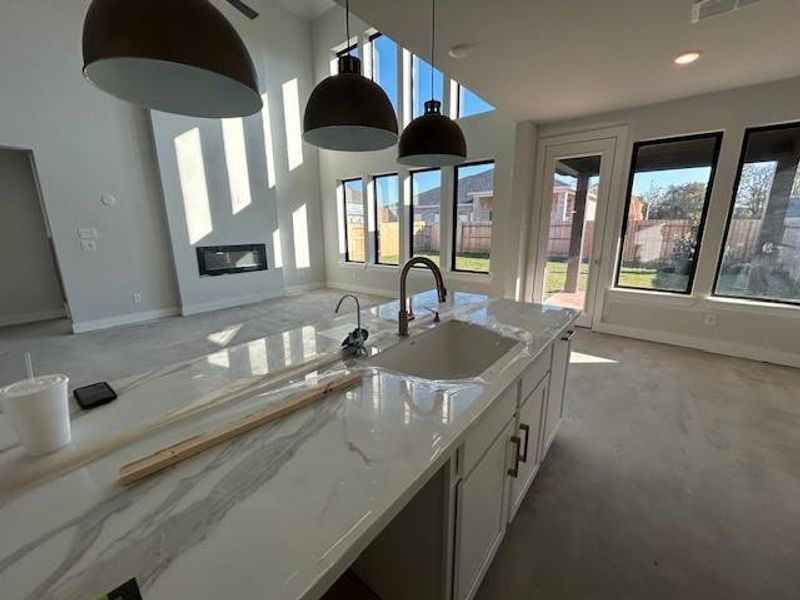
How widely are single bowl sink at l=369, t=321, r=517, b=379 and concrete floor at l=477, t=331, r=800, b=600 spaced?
0.76 meters

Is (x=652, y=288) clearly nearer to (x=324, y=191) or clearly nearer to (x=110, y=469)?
(x=110, y=469)

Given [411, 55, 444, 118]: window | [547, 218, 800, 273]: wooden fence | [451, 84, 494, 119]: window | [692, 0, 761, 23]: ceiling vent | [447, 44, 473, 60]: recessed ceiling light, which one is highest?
[411, 55, 444, 118]: window

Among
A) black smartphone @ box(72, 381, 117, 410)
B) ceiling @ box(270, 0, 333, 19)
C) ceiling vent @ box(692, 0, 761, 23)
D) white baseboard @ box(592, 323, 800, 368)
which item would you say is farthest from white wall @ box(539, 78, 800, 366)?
ceiling @ box(270, 0, 333, 19)

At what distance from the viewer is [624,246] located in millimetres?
4109

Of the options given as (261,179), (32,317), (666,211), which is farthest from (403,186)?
(32,317)

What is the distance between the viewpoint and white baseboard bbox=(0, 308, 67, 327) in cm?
502

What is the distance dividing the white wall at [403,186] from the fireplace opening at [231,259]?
165 centimetres

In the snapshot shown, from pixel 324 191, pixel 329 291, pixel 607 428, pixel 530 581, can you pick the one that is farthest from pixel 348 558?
pixel 324 191

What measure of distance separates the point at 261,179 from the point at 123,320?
315cm

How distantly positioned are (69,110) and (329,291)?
452 cm

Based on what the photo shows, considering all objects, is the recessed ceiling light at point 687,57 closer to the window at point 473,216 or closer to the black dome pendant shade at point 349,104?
the window at point 473,216

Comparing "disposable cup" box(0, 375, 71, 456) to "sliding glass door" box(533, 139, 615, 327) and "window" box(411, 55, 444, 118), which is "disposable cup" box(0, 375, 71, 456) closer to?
"sliding glass door" box(533, 139, 615, 327)

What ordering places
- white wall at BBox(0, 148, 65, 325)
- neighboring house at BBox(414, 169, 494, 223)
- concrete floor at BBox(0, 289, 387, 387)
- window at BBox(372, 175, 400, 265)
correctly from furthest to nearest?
window at BBox(372, 175, 400, 265), neighboring house at BBox(414, 169, 494, 223), white wall at BBox(0, 148, 65, 325), concrete floor at BBox(0, 289, 387, 387)

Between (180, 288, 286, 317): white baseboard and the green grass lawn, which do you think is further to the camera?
(180, 288, 286, 317): white baseboard
